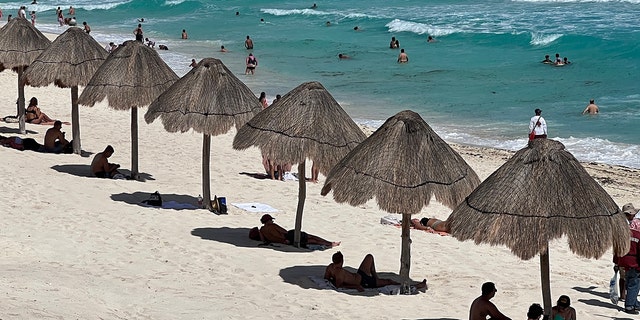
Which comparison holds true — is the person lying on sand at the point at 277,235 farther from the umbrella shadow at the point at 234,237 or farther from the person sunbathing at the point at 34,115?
the person sunbathing at the point at 34,115

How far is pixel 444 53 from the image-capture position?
131 ft

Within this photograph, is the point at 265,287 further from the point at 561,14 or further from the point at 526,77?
the point at 561,14

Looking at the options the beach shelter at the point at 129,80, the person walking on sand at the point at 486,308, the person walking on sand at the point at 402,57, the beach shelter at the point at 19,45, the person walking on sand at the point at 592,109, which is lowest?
the person walking on sand at the point at 486,308

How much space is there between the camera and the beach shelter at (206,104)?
43.3 feet

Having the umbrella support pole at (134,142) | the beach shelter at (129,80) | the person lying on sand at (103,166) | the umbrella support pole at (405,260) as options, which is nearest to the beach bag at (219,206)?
the beach shelter at (129,80)

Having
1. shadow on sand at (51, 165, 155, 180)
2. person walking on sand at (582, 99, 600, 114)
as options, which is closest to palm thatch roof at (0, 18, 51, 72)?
shadow on sand at (51, 165, 155, 180)

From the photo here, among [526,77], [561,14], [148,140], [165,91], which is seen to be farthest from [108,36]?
[165,91]

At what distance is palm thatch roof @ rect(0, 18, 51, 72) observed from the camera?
17188mm

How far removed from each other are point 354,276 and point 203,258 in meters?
1.83

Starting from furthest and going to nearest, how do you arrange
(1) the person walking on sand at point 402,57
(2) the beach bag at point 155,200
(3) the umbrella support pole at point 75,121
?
(1) the person walking on sand at point 402,57 → (3) the umbrella support pole at point 75,121 → (2) the beach bag at point 155,200

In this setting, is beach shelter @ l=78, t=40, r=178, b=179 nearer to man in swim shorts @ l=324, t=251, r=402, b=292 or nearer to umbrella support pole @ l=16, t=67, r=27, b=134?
umbrella support pole @ l=16, t=67, r=27, b=134

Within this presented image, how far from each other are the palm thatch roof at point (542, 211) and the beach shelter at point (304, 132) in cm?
291

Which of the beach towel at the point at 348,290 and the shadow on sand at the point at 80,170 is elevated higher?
the shadow on sand at the point at 80,170

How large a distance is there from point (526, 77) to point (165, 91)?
2158cm
